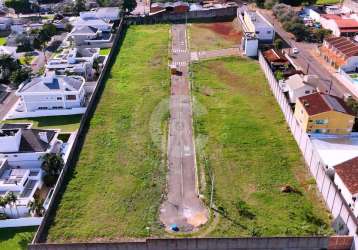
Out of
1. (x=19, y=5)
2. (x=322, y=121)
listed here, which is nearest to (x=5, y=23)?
(x=19, y=5)

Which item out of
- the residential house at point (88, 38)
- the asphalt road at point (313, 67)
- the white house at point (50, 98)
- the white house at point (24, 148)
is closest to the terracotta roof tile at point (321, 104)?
the asphalt road at point (313, 67)

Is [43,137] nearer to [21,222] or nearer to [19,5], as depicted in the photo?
[21,222]

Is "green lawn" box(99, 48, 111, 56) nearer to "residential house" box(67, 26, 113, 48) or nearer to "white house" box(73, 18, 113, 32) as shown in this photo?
"residential house" box(67, 26, 113, 48)

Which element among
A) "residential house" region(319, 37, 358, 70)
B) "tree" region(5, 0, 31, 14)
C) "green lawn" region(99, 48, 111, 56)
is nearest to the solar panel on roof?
"residential house" region(319, 37, 358, 70)

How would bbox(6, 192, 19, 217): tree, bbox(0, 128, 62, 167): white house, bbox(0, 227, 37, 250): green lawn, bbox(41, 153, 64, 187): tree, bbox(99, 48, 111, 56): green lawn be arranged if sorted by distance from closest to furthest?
bbox(0, 227, 37, 250): green lawn, bbox(6, 192, 19, 217): tree, bbox(41, 153, 64, 187): tree, bbox(0, 128, 62, 167): white house, bbox(99, 48, 111, 56): green lawn

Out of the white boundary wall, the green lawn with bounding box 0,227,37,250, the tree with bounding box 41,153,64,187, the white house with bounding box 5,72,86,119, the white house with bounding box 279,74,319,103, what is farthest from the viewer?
the white house with bounding box 5,72,86,119

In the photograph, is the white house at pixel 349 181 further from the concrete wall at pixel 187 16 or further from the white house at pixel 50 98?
the concrete wall at pixel 187 16
